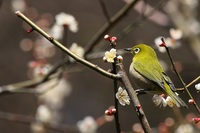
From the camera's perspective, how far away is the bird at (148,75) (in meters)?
2.12

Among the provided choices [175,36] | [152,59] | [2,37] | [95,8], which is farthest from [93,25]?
[152,59]

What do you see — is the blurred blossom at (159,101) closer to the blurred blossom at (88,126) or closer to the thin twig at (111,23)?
the thin twig at (111,23)

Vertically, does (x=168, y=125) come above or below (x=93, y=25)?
below

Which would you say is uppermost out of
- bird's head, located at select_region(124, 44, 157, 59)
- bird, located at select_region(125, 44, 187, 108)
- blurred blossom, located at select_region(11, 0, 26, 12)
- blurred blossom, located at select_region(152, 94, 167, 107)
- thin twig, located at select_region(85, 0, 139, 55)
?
blurred blossom, located at select_region(11, 0, 26, 12)

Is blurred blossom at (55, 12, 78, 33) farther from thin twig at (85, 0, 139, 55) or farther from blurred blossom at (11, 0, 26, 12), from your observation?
blurred blossom at (11, 0, 26, 12)

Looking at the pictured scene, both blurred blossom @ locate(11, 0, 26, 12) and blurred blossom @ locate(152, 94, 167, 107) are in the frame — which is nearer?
blurred blossom @ locate(152, 94, 167, 107)

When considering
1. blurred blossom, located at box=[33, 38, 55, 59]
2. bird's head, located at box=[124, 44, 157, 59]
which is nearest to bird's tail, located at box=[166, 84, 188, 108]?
bird's head, located at box=[124, 44, 157, 59]

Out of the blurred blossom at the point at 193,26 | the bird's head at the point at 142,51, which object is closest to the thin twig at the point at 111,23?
the bird's head at the point at 142,51

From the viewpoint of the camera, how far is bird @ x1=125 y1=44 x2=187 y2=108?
2.12m

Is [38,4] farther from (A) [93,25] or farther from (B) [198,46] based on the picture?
(B) [198,46]

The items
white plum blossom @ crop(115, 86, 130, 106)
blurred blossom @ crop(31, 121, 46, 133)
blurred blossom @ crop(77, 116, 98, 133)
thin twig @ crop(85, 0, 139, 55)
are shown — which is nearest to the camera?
white plum blossom @ crop(115, 86, 130, 106)

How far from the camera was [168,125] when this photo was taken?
3201 mm

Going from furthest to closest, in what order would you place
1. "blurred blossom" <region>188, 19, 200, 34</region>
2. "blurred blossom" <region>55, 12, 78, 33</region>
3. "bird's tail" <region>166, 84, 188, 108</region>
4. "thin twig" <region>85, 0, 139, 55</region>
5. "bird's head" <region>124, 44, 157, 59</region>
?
1. "blurred blossom" <region>188, 19, 200, 34</region>
2. "blurred blossom" <region>55, 12, 78, 33</region>
3. "thin twig" <region>85, 0, 139, 55</region>
4. "bird's head" <region>124, 44, 157, 59</region>
5. "bird's tail" <region>166, 84, 188, 108</region>

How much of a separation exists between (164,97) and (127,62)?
507 centimetres
